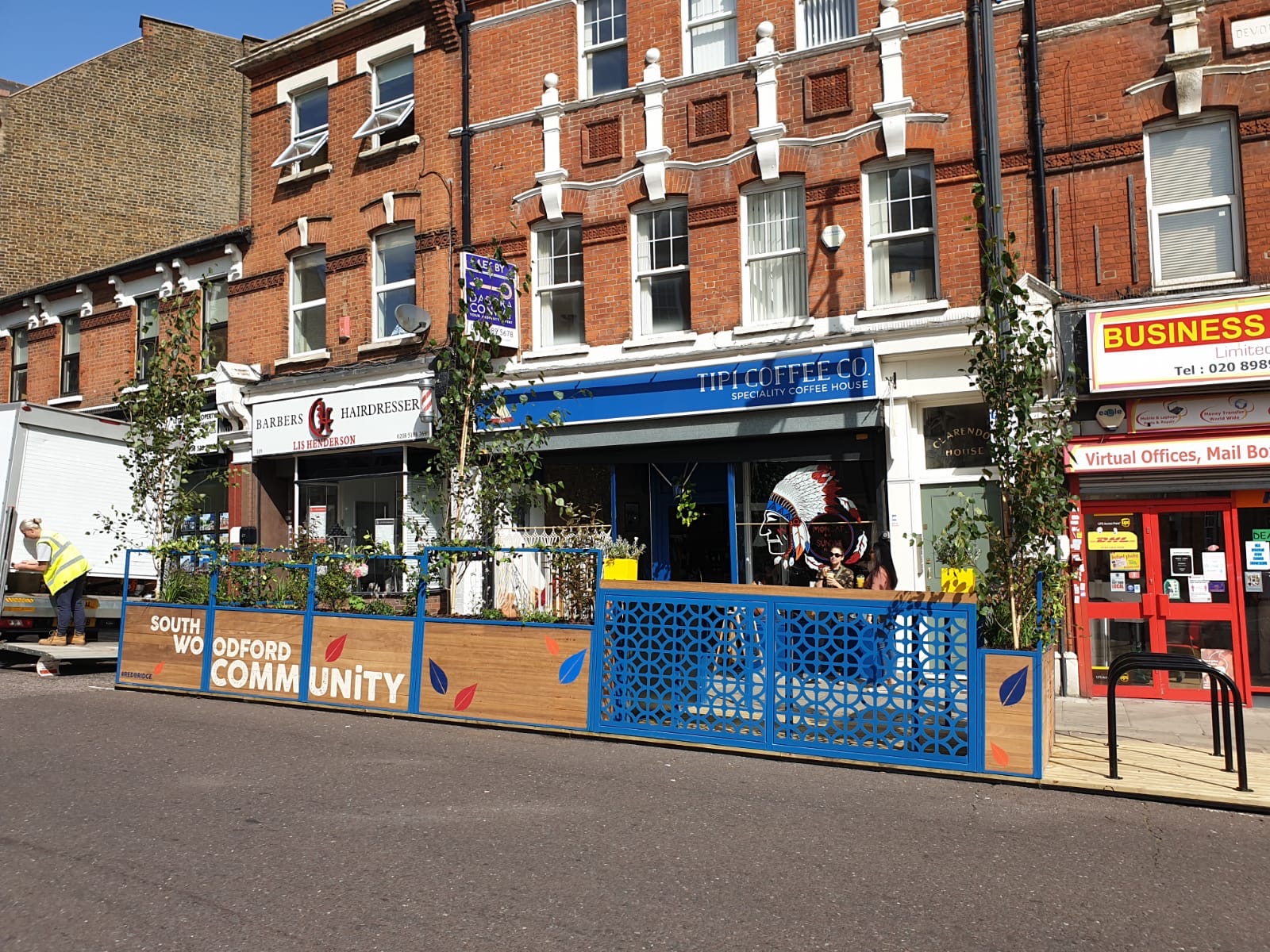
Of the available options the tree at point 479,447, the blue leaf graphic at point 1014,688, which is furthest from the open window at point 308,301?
the blue leaf graphic at point 1014,688

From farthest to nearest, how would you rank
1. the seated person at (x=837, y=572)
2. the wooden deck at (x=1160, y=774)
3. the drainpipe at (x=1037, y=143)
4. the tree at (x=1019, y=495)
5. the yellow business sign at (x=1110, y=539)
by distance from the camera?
the seated person at (x=837, y=572) < the drainpipe at (x=1037, y=143) < the yellow business sign at (x=1110, y=539) < the tree at (x=1019, y=495) < the wooden deck at (x=1160, y=774)

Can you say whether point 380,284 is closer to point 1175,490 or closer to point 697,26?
point 697,26

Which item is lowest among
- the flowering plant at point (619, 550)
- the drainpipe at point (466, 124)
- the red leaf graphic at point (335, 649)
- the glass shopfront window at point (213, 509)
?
the red leaf graphic at point (335, 649)

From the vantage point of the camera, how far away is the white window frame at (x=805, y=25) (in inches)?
511

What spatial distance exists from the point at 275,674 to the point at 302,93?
39.3 ft

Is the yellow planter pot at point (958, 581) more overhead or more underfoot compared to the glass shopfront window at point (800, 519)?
Result: more underfoot

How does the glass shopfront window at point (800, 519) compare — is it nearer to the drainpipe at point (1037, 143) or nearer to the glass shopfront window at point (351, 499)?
the drainpipe at point (1037, 143)

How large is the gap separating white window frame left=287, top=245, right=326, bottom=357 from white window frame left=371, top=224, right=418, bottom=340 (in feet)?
4.23

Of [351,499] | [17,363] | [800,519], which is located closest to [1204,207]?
[800,519]

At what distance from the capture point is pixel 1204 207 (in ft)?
36.0

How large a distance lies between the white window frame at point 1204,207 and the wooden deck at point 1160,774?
531cm

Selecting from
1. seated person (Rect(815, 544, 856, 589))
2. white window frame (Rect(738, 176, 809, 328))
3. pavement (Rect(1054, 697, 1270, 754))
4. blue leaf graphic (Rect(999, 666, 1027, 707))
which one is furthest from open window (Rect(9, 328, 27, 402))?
→ blue leaf graphic (Rect(999, 666, 1027, 707))

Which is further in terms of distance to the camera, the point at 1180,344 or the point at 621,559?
the point at 621,559

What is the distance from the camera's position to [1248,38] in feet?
35.0
